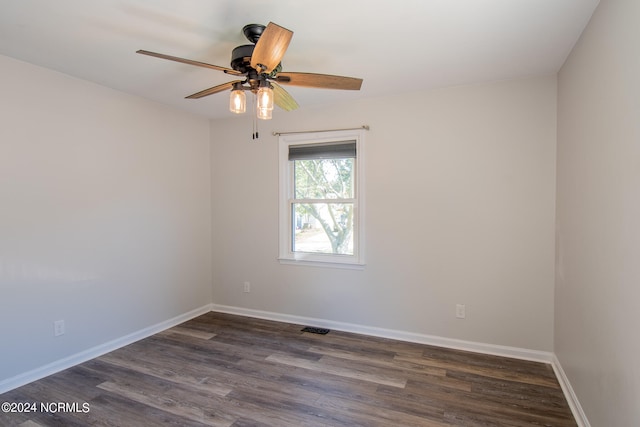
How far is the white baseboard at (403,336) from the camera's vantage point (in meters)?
2.98

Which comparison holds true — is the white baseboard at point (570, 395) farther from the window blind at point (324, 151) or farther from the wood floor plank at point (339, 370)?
the window blind at point (324, 151)

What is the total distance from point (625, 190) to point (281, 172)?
302 centimetres

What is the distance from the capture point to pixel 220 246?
14.2ft

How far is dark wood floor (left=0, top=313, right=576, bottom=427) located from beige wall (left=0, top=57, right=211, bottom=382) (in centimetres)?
40

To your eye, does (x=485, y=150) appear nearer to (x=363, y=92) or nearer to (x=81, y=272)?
(x=363, y=92)

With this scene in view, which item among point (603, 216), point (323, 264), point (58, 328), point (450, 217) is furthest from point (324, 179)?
point (58, 328)

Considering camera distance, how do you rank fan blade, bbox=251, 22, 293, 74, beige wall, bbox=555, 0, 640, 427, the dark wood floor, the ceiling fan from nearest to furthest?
beige wall, bbox=555, 0, 640, 427
fan blade, bbox=251, 22, 293, 74
the ceiling fan
the dark wood floor

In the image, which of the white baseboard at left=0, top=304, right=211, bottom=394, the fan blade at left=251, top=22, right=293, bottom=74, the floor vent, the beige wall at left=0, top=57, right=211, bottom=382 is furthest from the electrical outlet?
the fan blade at left=251, top=22, right=293, bottom=74

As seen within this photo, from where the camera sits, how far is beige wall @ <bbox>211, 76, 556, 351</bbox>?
115 inches

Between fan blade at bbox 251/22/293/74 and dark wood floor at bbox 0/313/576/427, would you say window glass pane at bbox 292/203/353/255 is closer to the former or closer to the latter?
dark wood floor at bbox 0/313/576/427

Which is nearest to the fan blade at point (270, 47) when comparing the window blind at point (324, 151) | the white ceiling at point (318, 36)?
the white ceiling at point (318, 36)

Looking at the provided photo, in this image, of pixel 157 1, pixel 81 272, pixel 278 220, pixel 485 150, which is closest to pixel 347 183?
pixel 278 220

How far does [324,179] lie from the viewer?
3.85m

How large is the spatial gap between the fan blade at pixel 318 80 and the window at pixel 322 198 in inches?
53.7
